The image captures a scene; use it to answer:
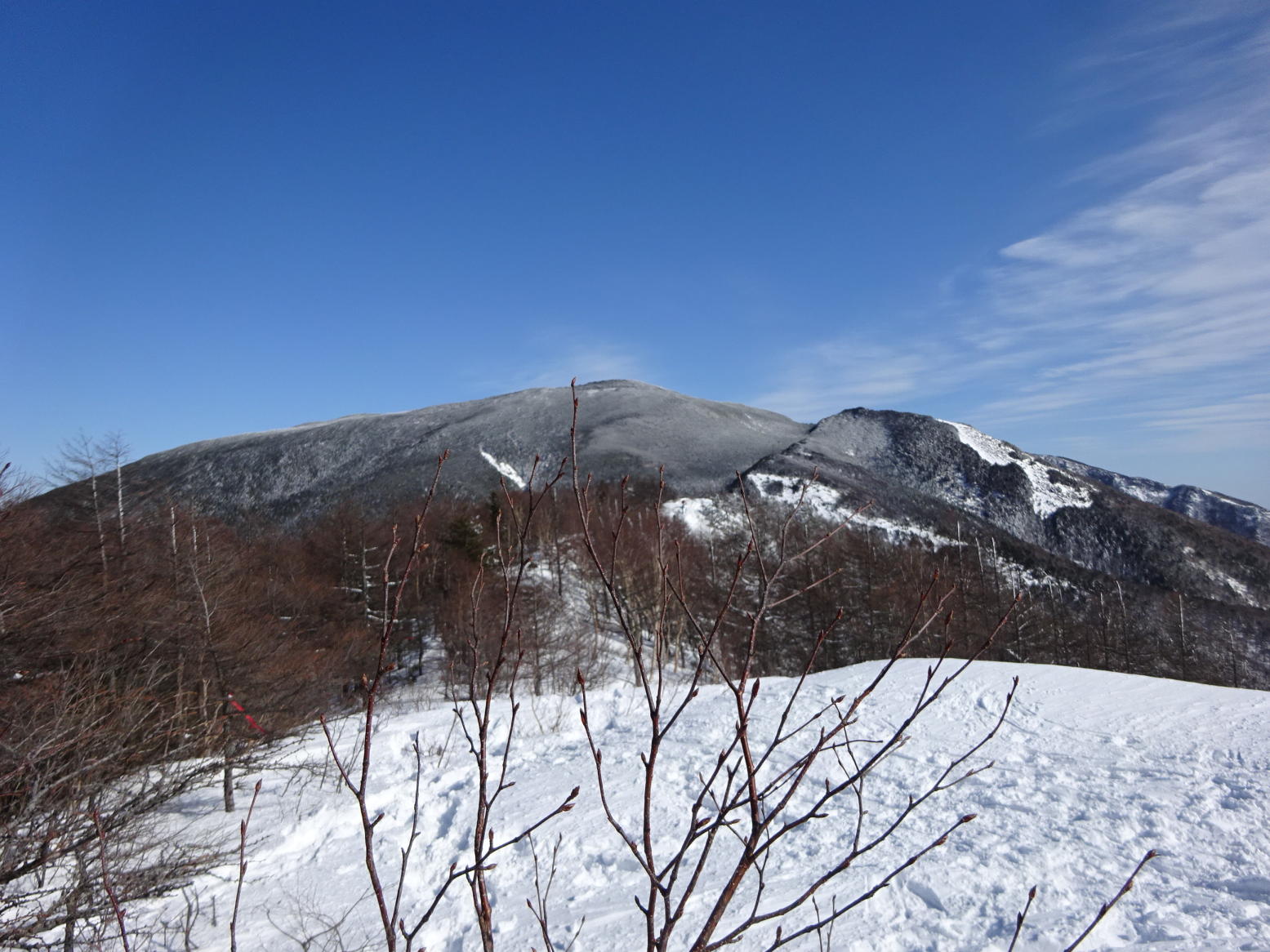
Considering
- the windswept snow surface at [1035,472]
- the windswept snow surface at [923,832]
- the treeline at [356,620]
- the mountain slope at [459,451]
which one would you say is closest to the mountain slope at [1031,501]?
the windswept snow surface at [1035,472]

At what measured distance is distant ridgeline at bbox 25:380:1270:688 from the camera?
32.8 m

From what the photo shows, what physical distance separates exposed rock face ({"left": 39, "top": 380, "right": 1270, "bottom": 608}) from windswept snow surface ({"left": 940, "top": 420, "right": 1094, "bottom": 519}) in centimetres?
17

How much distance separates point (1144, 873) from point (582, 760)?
5.23 metres

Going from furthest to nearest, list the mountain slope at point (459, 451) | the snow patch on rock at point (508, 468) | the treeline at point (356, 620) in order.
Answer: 1. the mountain slope at point (459, 451)
2. the snow patch on rock at point (508, 468)
3. the treeline at point (356, 620)

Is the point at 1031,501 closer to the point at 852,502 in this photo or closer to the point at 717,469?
the point at 852,502

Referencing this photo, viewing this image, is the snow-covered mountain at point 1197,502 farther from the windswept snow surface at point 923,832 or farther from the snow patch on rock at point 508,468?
the windswept snow surface at point 923,832

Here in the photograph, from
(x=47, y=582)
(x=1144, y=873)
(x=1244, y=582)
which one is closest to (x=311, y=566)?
(x=47, y=582)

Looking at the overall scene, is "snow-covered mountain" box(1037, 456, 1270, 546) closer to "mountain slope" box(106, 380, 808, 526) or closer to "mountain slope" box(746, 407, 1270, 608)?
"mountain slope" box(746, 407, 1270, 608)

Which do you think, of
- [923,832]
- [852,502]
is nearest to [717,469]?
[852,502]

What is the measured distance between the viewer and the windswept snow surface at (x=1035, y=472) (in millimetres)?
52844

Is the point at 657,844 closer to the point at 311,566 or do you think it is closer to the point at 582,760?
the point at 582,760

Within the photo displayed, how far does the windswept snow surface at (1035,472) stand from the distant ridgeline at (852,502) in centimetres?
19

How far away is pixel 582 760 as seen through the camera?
8.14 metres

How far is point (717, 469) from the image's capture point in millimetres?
47719
